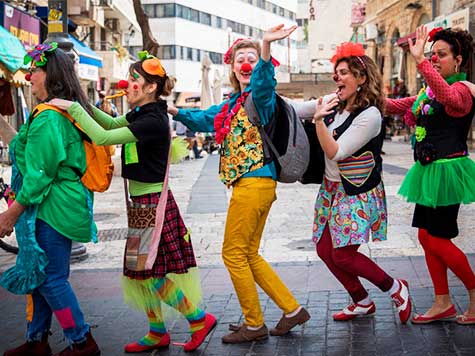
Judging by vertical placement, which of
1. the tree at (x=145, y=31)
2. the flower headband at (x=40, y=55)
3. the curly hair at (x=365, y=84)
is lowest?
the curly hair at (x=365, y=84)

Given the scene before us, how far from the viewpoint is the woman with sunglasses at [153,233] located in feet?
14.8

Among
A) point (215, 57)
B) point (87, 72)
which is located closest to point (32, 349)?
point (87, 72)

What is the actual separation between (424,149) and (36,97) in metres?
2.41

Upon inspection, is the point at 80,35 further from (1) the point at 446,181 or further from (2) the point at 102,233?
(1) the point at 446,181

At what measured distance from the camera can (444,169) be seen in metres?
4.83

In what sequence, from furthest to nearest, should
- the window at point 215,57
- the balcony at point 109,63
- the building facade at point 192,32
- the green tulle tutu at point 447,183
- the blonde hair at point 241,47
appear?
1. the window at point 215,57
2. the building facade at point 192,32
3. the balcony at point 109,63
4. the green tulle tutu at point 447,183
5. the blonde hair at point 241,47

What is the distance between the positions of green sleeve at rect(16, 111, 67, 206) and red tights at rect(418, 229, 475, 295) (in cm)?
235

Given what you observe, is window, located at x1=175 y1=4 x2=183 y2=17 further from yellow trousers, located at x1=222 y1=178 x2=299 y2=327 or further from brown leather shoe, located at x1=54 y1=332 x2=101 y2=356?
brown leather shoe, located at x1=54 y1=332 x2=101 y2=356

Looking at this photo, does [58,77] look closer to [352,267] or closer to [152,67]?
[152,67]

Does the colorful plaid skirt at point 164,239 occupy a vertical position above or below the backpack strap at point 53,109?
below

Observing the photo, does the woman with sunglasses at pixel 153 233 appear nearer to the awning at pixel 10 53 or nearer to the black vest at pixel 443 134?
the black vest at pixel 443 134

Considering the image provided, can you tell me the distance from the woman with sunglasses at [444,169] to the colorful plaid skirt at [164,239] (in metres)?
1.52

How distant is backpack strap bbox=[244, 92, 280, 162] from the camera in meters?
4.57

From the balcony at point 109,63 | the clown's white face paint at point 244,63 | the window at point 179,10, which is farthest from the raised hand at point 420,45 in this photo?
the window at point 179,10
